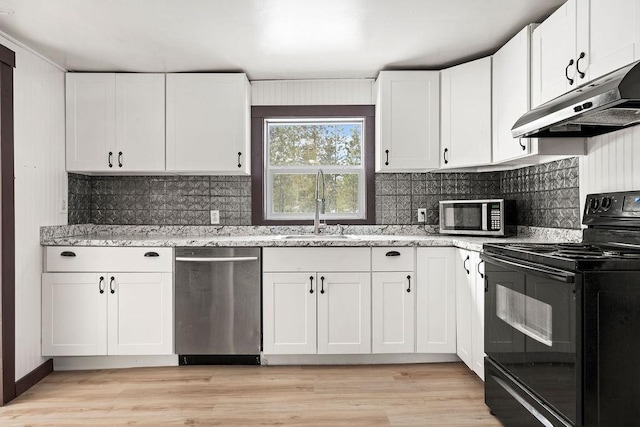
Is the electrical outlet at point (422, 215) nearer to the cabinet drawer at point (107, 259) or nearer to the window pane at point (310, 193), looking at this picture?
the window pane at point (310, 193)

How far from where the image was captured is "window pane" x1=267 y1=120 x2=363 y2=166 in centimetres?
372

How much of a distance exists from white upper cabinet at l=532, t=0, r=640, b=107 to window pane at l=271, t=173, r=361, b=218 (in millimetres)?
1614

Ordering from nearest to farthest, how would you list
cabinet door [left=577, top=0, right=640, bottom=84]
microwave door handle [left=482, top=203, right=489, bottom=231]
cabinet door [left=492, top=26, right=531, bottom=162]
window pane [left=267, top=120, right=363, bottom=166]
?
cabinet door [left=577, top=0, right=640, bottom=84] → cabinet door [left=492, top=26, right=531, bottom=162] → microwave door handle [left=482, top=203, right=489, bottom=231] → window pane [left=267, top=120, right=363, bottom=166]

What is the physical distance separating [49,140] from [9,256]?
2.87ft

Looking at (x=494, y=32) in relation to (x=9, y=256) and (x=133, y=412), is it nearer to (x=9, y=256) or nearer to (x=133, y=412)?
(x=133, y=412)

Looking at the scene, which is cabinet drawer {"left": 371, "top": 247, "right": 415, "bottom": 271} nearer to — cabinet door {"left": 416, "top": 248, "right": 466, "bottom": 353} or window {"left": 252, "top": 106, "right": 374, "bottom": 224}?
cabinet door {"left": 416, "top": 248, "right": 466, "bottom": 353}

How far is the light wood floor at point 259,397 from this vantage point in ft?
7.70

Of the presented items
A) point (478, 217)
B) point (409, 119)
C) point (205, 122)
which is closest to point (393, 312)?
point (478, 217)

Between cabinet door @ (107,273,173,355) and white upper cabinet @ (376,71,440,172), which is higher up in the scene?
white upper cabinet @ (376,71,440,172)

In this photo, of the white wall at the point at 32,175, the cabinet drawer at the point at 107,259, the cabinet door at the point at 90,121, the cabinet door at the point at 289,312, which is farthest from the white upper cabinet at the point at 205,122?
the cabinet door at the point at 289,312

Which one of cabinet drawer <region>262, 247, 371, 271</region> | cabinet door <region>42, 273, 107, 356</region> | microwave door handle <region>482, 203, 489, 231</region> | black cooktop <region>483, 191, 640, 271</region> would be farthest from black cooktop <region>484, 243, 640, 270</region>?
cabinet door <region>42, 273, 107, 356</region>

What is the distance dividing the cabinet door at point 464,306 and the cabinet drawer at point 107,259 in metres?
1.94

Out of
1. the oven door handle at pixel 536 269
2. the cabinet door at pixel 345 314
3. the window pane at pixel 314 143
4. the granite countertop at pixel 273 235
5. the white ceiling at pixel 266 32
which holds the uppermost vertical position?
the white ceiling at pixel 266 32

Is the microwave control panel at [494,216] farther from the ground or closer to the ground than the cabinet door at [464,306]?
farther from the ground
